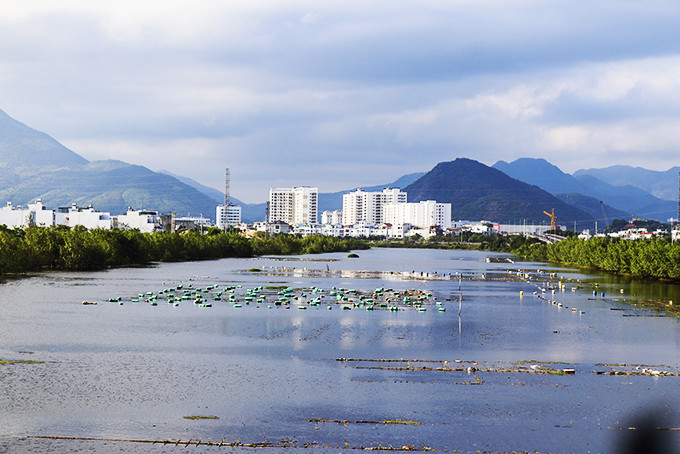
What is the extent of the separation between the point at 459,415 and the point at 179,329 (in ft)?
55.3

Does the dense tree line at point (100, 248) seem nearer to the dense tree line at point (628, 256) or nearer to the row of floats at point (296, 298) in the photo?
the row of floats at point (296, 298)

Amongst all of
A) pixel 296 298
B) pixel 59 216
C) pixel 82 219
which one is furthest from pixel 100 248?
pixel 59 216

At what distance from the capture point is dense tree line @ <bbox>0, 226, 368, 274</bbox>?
64.4 m

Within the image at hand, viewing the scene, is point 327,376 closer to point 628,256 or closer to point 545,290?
point 545,290

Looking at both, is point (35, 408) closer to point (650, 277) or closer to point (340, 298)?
point (340, 298)

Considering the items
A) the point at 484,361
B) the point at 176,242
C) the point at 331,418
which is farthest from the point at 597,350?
the point at 176,242

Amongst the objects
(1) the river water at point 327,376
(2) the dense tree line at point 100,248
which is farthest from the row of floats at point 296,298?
(2) the dense tree line at point 100,248

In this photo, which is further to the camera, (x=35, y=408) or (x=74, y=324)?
(x=74, y=324)

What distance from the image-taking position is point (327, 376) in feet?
71.8

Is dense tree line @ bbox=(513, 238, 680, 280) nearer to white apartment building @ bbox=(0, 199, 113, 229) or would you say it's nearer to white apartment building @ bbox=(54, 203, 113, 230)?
white apartment building @ bbox=(0, 199, 113, 229)

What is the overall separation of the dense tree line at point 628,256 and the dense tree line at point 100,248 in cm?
4920

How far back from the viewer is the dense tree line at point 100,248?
6438 cm

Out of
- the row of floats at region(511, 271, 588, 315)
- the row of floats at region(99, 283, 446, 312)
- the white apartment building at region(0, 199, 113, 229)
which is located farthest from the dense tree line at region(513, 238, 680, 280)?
the white apartment building at region(0, 199, 113, 229)

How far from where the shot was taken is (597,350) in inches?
1106
